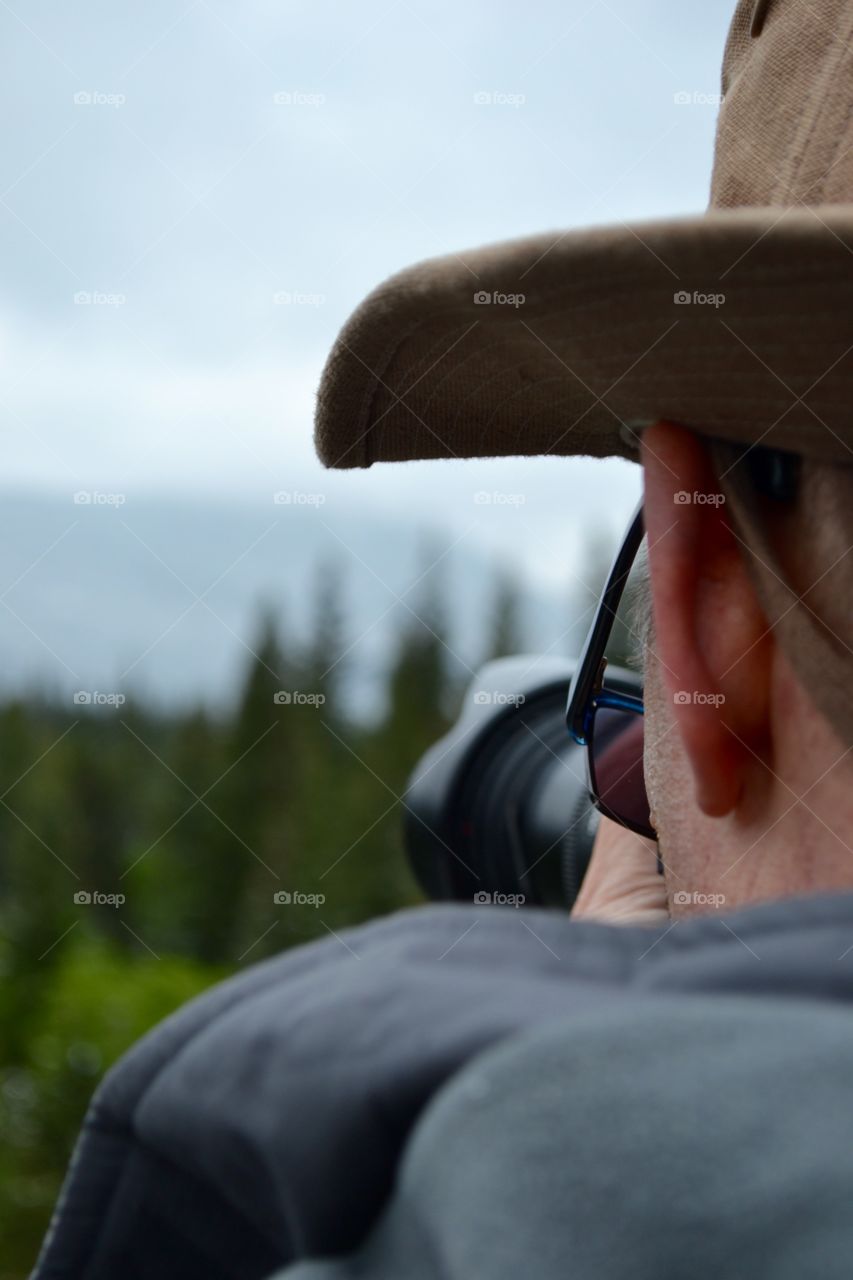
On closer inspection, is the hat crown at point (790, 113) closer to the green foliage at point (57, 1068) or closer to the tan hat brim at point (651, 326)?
the tan hat brim at point (651, 326)
